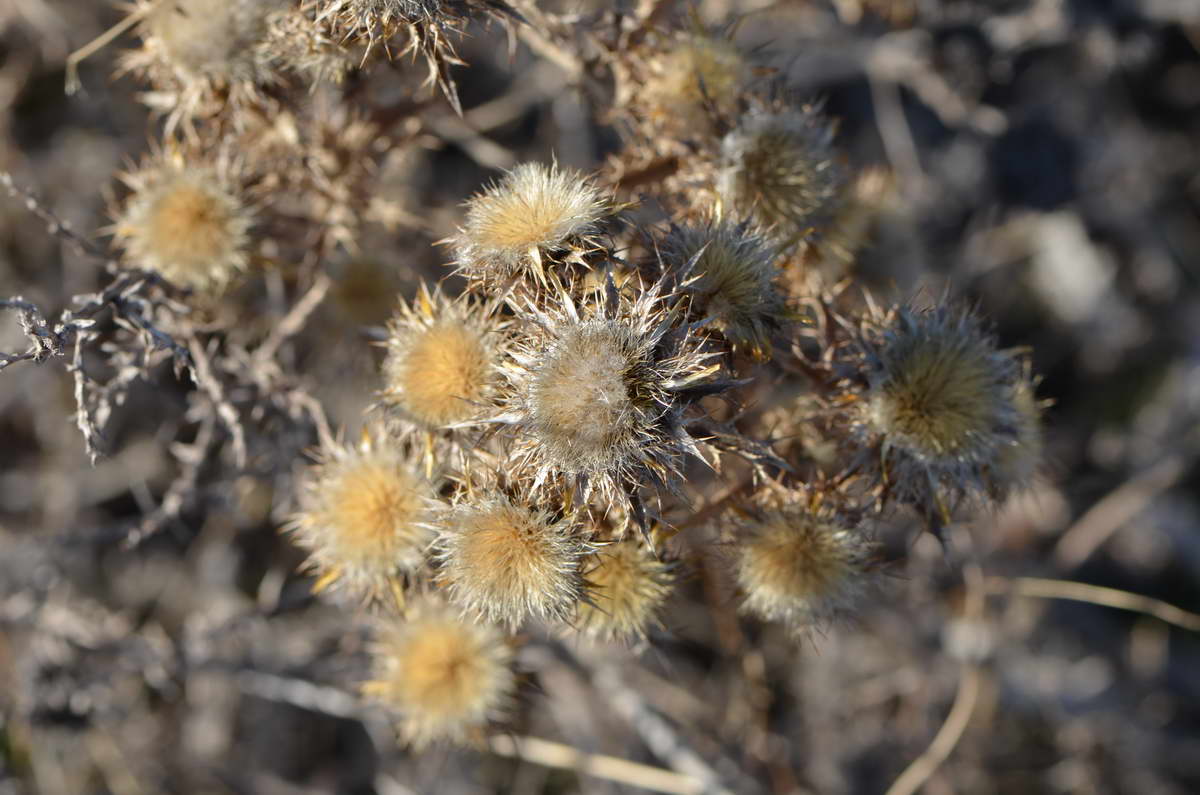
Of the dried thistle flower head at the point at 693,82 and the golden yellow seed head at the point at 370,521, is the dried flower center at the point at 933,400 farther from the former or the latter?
the golden yellow seed head at the point at 370,521

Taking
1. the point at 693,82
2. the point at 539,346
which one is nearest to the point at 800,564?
the point at 539,346

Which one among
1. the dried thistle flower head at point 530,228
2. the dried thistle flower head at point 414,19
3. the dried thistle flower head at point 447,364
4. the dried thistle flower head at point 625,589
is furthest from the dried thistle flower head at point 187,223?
the dried thistle flower head at point 625,589

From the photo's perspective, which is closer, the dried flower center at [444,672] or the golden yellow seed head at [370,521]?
the golden yellow seed head at [370,521]

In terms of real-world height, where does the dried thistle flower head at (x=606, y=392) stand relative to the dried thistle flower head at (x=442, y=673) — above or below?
above

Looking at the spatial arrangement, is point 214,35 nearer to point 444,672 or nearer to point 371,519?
point 371,519

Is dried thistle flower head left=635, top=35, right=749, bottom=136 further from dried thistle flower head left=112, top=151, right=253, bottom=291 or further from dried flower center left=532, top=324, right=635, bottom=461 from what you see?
dried thistle flower head left=112, top=151, right=253, bottom=291

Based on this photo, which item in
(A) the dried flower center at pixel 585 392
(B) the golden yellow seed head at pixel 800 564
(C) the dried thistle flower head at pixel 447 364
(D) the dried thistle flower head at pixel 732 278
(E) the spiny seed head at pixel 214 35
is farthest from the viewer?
(E) the spiny seed head at pixel 214 35

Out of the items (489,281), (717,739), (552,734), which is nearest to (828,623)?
(489,281)
